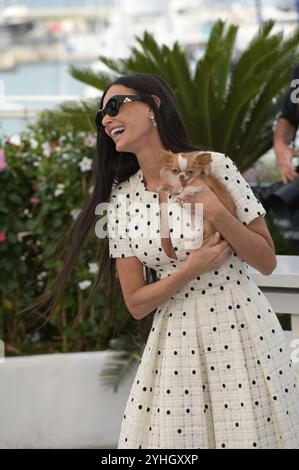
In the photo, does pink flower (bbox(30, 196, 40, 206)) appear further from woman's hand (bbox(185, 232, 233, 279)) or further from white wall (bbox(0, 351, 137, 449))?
woman's hand (bbox(185, 232, 233, 279))

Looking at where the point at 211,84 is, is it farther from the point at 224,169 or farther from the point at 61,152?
the point at 224,169

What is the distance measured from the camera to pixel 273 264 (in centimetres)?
287

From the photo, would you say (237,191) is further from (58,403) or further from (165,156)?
(58,403)

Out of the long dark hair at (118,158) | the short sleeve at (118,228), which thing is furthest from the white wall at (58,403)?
the short sleeve at (118,228)

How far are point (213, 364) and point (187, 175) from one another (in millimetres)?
546

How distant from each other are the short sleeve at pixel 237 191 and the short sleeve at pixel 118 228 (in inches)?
12.9

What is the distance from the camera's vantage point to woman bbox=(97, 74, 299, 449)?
2791mm

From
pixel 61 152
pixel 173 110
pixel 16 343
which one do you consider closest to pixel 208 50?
pixel 61 152

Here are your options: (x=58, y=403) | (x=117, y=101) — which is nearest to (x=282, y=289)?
(x=117, y=101)

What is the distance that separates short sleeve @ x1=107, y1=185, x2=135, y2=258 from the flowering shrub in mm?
2730

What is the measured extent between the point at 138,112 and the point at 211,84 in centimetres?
336

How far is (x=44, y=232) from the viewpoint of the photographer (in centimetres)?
595

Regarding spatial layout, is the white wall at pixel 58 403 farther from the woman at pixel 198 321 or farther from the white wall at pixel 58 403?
the woman at pixel 198 321

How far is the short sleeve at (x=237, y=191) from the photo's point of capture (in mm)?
2840
